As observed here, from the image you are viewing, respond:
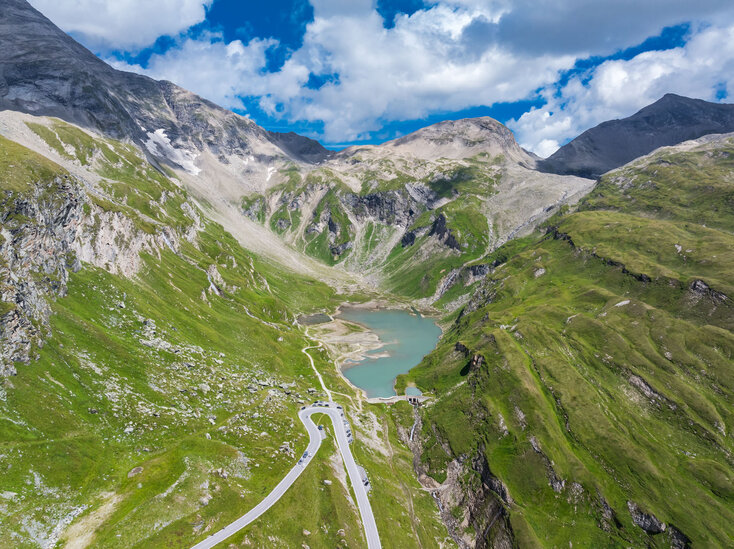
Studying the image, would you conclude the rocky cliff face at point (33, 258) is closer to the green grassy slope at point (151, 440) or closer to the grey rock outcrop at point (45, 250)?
the grey rock outcrop at point (45, 250)

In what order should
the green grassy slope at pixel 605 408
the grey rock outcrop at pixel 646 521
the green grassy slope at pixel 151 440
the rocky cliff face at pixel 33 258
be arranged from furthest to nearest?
the green grassy slope at pixel 605 408
the grey rock outcrop at pixel 646 521
the rocky cliff face at pixel 33 258
the green grassy slope at pixel 151 440

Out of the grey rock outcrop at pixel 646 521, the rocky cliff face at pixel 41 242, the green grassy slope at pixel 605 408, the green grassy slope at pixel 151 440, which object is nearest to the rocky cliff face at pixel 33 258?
the rocky cliff face at pixel 41 242

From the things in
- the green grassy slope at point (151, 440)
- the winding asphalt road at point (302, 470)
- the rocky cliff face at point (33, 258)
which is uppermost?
the rocky cliff face at point (33, 258)

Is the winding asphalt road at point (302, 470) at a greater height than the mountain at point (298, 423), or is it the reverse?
the mountain at point (298, 423)

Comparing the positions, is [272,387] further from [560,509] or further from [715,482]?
[715,482]

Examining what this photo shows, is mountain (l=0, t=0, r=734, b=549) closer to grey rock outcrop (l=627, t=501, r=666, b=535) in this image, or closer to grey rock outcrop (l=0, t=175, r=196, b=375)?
grey rock outcrop (l=627, t=501, r=666, b=535)

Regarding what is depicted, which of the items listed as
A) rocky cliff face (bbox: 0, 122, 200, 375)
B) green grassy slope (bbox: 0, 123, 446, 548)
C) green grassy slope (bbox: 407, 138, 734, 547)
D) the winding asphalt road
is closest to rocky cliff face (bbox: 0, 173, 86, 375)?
rocky cliff face (bbox: 0, 122, 200, 375)
